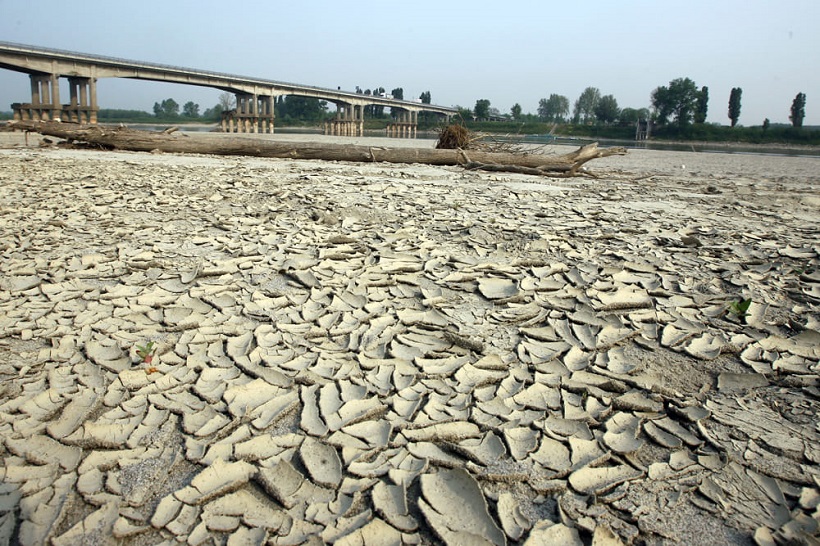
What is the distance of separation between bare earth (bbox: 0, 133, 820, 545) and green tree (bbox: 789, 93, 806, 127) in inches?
2468

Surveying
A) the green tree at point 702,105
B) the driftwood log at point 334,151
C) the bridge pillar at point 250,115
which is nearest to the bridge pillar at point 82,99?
the bridge pillar at point 250,115

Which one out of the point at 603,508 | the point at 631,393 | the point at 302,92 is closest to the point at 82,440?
the point at 603,508

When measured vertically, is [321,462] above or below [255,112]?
below

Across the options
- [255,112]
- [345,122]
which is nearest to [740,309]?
[255,112]

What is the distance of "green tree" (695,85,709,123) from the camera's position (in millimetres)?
55719

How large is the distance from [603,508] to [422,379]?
2.58ft

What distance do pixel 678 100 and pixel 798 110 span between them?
35.8 feet

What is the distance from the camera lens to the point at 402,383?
196 centimetres

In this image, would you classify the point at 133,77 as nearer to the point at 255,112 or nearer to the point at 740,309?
the point at 255,112

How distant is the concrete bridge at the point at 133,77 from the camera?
3068 cm

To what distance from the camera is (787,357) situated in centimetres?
218

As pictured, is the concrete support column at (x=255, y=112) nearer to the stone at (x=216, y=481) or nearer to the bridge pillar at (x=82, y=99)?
the bridge pillar at (x=82, y=99)

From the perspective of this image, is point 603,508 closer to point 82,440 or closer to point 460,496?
point 460,496

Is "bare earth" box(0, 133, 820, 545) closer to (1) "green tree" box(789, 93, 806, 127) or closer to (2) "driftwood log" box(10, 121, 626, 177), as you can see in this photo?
(2) "driftwood log" box(10, 121, 626, 177)
